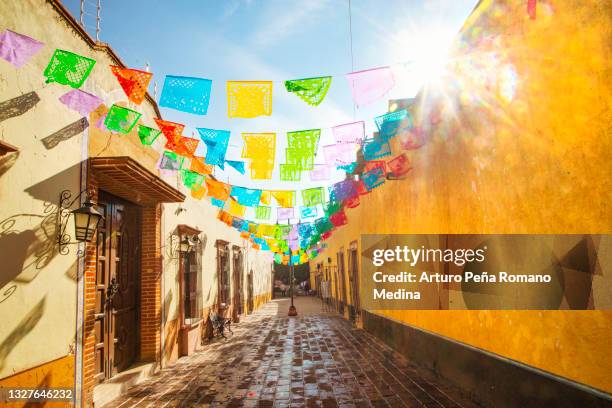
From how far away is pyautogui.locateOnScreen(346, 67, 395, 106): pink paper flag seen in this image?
5461 mm

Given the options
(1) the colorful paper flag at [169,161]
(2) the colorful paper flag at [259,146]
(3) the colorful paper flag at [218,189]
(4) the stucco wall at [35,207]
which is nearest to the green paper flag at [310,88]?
(2) the colorful paper flag at [259,146]

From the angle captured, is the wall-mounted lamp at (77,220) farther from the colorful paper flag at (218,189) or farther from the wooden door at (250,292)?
the wooden door at (250,292)

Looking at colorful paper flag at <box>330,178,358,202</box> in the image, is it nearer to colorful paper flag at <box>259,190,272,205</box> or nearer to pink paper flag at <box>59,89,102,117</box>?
colorful paper flag at <box>259,190,272,205</box>

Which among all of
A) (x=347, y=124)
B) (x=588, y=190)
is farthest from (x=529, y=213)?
(x=347, y=124)

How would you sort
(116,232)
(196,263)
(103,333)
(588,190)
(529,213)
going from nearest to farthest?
(588,190), (529,213), (103,333), (116,232), (196,263)

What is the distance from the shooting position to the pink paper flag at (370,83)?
546 cm

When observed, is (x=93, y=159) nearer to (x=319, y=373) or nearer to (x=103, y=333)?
(x=103, y=333)

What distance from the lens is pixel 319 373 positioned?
683 centimetres

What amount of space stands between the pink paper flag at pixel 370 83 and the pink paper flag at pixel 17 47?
11.8 feet

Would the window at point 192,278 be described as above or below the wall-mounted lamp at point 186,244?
below

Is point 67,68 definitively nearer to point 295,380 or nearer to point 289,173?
point 289,173

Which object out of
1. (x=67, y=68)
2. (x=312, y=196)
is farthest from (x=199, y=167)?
(x=67, y=68)

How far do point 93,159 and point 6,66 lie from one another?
5.28ft

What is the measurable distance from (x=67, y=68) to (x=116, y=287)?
137 inches
